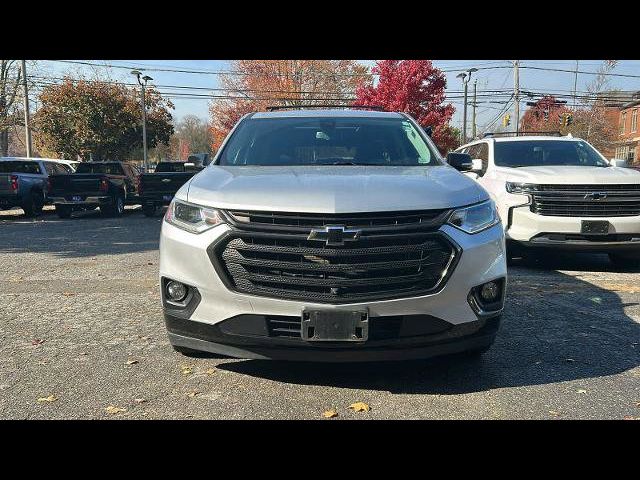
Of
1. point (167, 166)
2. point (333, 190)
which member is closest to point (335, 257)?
point (333, 190)

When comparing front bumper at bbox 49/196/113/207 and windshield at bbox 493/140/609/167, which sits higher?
windshield at bbox 493/140/609/167

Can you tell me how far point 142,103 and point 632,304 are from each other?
32742mm

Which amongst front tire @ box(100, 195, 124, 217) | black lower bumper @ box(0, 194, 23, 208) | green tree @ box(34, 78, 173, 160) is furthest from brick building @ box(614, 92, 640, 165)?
black lower bumper @ box(0, 194, 23, 208)

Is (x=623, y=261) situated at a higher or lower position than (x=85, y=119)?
lower

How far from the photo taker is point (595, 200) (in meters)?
7.01

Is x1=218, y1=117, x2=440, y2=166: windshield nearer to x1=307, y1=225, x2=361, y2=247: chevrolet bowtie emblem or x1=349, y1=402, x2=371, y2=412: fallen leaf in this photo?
x1=307, y1=225, x2=361, y2=247: chevrolet bowtie emblem

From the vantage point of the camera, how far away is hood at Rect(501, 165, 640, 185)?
705 cm

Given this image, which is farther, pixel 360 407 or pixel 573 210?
pixel 573 210

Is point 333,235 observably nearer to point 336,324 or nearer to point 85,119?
point 336,324

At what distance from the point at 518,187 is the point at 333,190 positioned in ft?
15.5

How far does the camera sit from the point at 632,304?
5711mm

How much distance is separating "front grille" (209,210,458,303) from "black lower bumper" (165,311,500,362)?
177mm
